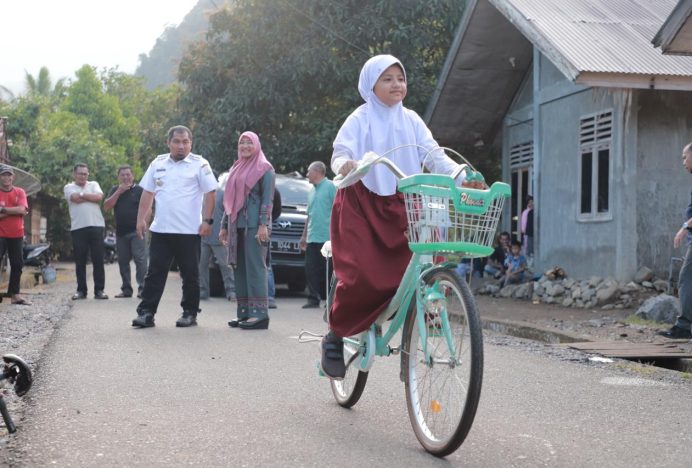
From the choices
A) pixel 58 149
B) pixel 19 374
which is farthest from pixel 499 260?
pixel 58 149

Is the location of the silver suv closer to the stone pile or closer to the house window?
the stone pile

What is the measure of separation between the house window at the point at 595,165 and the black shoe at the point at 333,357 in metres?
10.4

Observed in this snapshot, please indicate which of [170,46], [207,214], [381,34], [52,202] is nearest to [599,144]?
[207,214]

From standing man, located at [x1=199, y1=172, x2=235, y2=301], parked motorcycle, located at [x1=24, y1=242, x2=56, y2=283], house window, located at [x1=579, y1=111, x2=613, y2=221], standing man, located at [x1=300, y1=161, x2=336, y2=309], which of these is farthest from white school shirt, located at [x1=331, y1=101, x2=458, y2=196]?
parked motorcycle, located at [x1=24, y1=242, x2=56, y2=283]

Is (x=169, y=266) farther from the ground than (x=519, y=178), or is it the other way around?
(x=519, y=178)

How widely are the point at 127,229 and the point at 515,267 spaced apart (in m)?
6.92

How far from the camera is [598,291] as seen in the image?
1379 centimetres

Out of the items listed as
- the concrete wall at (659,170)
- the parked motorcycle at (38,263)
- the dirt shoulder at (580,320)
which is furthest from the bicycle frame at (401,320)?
the parked motorcycle at (38,263)

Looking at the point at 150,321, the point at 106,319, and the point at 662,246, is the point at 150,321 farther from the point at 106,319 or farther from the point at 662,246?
the point at 662,246

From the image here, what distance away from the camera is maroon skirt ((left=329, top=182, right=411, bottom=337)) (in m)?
4.78

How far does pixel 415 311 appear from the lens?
4.43 m

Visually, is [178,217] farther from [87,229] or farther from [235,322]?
[87,229]

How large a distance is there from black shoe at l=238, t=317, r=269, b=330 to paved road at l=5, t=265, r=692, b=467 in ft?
4.95

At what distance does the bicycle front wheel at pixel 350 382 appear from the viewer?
5.06 m
